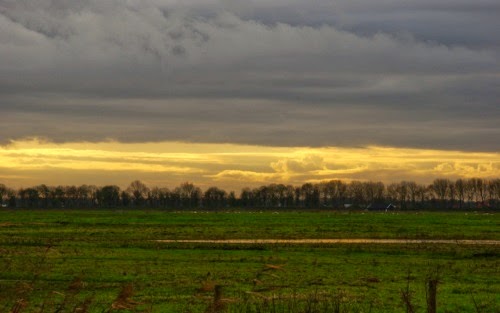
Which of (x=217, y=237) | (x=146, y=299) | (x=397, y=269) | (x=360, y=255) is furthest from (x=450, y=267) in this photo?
(x=217, y=237)

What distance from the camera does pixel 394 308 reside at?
20.9 metres

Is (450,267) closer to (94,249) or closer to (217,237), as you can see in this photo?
(94,249)

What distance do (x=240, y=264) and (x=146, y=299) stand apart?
1365 centimetres

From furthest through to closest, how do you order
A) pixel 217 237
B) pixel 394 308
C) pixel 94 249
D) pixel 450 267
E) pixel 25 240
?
1. pixel 217 237
2. pixel 25 240
3. pixel 94 249
4. pixel 450 267
5. pixel 394 308

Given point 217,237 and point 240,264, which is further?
point 217,237

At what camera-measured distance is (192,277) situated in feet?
94.1

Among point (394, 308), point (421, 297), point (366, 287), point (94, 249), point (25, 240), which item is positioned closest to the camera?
point (394, 308)

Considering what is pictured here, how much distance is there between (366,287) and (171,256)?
1587 cm

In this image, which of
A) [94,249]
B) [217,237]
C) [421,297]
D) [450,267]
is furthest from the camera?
[217,237]

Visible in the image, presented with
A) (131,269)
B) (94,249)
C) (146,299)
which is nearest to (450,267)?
(131,269)

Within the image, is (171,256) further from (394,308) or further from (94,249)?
(394,308)

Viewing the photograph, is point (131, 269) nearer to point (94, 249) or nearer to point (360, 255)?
point (94, 249)

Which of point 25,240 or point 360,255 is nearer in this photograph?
point 360,255

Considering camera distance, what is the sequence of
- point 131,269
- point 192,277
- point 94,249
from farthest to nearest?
1. point 94,249
2. point 131,269
3. point 192,277
